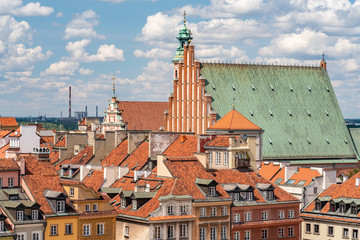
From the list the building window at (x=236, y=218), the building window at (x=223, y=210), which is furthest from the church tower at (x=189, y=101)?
the building window at (x=223, y=210)

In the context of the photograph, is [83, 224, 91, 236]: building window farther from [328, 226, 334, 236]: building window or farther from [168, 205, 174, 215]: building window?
[328, 226, 334, 236]: building window

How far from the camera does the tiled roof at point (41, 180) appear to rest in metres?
81.7

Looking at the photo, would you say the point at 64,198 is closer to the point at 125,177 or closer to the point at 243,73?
the point at 125,177

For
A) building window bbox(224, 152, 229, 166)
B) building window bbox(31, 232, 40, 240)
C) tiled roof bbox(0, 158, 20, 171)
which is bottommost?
building window bbox(31, 232, 40, 240)

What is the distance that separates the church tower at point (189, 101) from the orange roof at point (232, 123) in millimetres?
9348

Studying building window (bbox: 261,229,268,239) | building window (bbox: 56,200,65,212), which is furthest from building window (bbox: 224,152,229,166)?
building window (bbox: 56,200,65,212)

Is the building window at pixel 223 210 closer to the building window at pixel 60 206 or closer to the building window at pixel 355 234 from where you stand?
the building window at pixel 355 234

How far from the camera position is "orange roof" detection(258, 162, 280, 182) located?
386ft

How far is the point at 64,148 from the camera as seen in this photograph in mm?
135750

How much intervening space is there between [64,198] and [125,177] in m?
18.5

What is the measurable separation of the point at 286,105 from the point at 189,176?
64878mm

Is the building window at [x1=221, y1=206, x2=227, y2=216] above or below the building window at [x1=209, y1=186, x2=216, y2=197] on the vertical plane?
below

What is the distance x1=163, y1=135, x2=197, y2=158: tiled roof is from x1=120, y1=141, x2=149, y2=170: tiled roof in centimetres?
288

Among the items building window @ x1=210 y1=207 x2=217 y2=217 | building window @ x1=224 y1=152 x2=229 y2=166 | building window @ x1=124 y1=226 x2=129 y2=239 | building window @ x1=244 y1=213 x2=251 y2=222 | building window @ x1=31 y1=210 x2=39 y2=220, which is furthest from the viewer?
building window @ x1=224 y1=152 x2=229 y2=166
